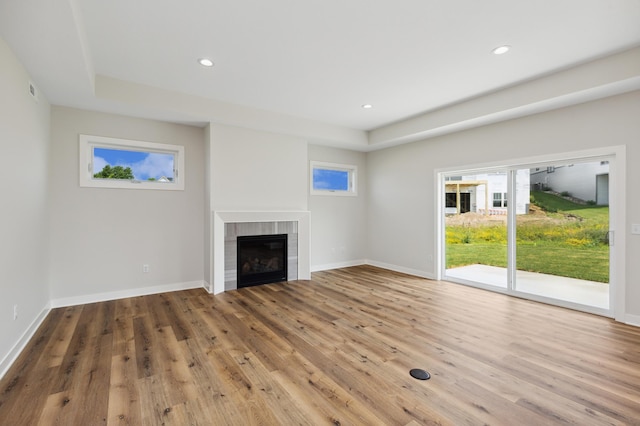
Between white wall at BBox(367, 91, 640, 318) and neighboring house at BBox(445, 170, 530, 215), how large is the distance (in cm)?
29

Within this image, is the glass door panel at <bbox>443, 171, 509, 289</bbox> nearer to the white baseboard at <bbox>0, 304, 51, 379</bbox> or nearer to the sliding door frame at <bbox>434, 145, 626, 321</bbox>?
the sliding door frame at <bbox>434, 145, 626, 321</bbox>

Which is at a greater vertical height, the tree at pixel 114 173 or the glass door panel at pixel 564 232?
the tree at pixel 114 173

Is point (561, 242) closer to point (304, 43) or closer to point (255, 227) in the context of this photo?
point (304, 43)

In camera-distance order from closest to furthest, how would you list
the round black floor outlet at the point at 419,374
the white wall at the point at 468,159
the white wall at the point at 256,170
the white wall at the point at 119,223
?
the round black floor outlet at the point at 419,374, the white wall at the point at 468,159, the white wall at the point at 119,223, the white wall at the point at 256,170

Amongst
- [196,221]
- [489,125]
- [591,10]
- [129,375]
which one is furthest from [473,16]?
[196,221]

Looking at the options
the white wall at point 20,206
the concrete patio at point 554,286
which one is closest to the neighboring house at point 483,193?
the concrete patio at point 554,286

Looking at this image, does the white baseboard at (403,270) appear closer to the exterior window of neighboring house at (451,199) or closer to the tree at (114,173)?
Answer: the exterior window of neighboring house at (451,199)

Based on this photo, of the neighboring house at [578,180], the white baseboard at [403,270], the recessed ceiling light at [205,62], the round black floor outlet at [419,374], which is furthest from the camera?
the white baseboard at [403,270]

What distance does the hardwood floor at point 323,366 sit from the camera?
1.86 metres

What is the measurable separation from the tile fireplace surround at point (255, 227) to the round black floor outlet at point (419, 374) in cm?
320

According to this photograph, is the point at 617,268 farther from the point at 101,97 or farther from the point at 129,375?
the point at 101,97

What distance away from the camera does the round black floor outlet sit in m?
2.24

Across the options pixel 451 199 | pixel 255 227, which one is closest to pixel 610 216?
pixel 451 199

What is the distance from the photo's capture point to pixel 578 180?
152 inches
